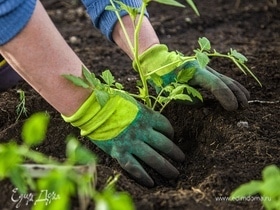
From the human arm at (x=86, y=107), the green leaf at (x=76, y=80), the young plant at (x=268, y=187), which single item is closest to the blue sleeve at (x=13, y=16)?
the human arm at (x=86, y=107)

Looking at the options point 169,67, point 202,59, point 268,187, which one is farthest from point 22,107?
point 268,187

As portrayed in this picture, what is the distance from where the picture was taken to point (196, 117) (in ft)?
7.27

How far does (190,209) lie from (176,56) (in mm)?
667

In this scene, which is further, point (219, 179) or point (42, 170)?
point (219, 179)

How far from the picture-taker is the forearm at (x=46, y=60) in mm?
1902

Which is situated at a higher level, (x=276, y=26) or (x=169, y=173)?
(x=169, y=173)

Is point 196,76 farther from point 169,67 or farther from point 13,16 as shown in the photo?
point 13,16

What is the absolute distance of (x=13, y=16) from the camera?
1.87 m

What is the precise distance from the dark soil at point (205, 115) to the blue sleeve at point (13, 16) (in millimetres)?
415

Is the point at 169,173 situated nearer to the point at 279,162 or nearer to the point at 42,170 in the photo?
the point at 279,162

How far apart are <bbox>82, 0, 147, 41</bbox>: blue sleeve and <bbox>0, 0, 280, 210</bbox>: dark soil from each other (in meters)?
0.27

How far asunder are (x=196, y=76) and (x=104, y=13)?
0.39 metres

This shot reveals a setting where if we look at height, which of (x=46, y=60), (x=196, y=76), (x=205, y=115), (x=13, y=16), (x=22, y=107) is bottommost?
(x=205, y=115)

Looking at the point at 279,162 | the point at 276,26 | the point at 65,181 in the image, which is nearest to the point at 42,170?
the point at 65,181
